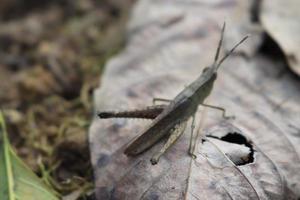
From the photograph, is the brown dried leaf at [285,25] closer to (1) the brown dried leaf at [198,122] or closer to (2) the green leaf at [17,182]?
(1) the brown dried leaf at [198,122]

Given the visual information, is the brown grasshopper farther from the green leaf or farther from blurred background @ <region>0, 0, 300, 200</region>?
the green leaf

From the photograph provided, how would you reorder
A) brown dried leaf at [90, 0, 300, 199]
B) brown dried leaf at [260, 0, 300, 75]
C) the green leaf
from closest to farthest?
brown dried leaf at [90, 0, 300, 199]
the green leaf
brown dried leaf at [260, 0, 300, 75]

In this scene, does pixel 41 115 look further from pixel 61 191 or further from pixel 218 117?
pixel 218 117

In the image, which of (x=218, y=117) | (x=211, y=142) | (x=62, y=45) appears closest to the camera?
(x=211, y=142)

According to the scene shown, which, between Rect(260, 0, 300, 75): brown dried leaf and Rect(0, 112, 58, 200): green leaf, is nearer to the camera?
Rect(0, 112, 58, 200): green leaf

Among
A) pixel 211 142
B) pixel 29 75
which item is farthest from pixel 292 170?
pixel 29 75

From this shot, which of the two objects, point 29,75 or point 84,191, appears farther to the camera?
point 29,75

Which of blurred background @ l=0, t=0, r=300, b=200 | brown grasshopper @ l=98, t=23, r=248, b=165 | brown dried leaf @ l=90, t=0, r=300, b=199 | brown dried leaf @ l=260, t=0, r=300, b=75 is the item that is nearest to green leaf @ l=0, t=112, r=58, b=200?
blurred background @ l=0, t=0, r=300, b=200

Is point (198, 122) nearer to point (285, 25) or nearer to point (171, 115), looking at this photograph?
point (171, 115)
